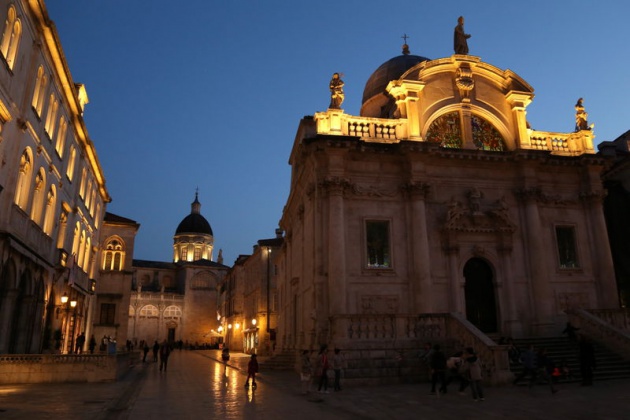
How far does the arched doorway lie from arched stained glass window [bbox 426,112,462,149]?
6.20 metres

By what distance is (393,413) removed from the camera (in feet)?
37.6

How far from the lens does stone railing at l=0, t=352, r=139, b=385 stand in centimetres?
1823

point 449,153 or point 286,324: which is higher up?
point 449,153

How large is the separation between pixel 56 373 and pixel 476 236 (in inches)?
758

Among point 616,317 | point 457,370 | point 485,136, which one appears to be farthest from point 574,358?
point 485,136

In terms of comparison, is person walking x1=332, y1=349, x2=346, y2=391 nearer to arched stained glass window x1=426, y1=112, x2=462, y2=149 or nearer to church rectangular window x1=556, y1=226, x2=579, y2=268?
arched stained glass window x1=426, y1=112, x2=462, y2=149

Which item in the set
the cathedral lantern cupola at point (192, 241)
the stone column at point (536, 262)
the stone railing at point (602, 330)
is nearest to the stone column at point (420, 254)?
the stone column at point (536, 262)

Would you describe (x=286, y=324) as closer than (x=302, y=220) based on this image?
No

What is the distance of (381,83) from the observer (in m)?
33.8

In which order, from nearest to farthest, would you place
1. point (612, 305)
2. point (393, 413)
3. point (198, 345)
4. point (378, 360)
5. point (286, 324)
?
point (393, 413) → point (378, 360) → point (612, 305) → point (286, 324) → point (198, 345)

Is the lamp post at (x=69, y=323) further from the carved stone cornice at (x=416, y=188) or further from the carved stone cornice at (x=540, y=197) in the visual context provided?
the carved stone cornice at (x=540, y=197)

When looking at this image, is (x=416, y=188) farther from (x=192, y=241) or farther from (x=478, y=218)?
(x=192, y=241)

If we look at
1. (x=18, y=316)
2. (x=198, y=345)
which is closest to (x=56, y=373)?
(x=18, y=316)

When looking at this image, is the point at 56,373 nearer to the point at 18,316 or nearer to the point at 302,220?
the point at 18,316
